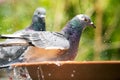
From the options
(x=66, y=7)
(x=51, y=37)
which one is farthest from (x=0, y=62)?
(x=66, y=7)

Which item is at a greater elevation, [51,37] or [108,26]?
[51,37]

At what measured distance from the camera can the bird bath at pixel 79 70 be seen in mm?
2236

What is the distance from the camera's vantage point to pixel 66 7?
4.62 metres

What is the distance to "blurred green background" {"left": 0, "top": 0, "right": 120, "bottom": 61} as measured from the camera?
4.47m

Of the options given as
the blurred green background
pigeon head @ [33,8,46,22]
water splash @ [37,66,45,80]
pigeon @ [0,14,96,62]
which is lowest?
the blurred green background

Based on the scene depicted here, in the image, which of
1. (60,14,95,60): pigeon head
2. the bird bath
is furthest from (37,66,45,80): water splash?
(60,14,95,60): pigeon head

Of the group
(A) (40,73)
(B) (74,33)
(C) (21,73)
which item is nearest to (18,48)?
(B) (74,33)

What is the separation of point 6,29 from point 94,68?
2.07 meters

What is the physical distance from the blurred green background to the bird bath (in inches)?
78.7

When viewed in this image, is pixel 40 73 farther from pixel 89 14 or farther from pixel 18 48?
pixel 89 14

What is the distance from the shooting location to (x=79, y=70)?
224 centimetres

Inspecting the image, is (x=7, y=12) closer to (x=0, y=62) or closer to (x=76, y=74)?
(x=0, y=62)

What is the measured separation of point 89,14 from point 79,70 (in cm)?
235

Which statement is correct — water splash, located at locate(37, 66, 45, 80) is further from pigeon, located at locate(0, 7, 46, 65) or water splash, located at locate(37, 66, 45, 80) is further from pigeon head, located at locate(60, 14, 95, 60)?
pigeon, located at locate(0, 7, 46, 65)
